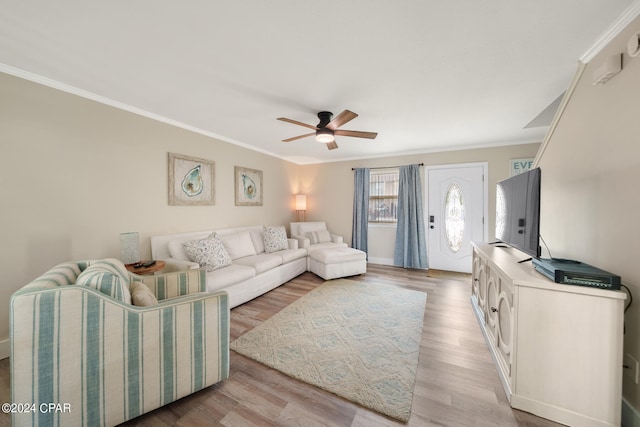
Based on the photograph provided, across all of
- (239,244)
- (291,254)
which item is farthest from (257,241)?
(291,254)

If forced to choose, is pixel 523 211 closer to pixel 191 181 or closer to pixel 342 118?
pixel 342 118

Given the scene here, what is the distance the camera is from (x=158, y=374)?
4.43 ft

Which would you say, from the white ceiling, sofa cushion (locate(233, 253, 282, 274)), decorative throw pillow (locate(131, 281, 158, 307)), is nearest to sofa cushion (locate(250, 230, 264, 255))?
sofa cushion (locate(233, 253, 282, 274))

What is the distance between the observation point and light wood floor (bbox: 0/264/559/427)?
4.34ft

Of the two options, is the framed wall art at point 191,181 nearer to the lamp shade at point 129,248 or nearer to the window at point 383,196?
the lamp shade at point 129,248

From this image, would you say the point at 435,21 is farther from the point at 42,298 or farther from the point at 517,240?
the point at 42,298

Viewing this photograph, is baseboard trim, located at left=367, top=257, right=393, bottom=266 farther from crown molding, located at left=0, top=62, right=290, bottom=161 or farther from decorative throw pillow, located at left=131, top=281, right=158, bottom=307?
decorative throw pillow, located at left=131, top=281, right=158, bottom=307

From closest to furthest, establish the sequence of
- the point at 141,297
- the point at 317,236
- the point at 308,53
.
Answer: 1. the point at 141,297
2. the point at 308,53
3. the point at 317,236

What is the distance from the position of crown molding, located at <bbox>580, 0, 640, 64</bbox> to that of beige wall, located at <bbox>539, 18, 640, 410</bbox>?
0.12 feet

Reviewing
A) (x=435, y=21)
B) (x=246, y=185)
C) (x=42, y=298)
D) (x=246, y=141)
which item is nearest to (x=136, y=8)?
(x=42, y=298)

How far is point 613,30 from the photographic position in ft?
4.68

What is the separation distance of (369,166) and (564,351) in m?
4.14

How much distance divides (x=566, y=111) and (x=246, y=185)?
4206mm

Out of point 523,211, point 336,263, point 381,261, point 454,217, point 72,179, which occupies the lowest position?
point 381,261
